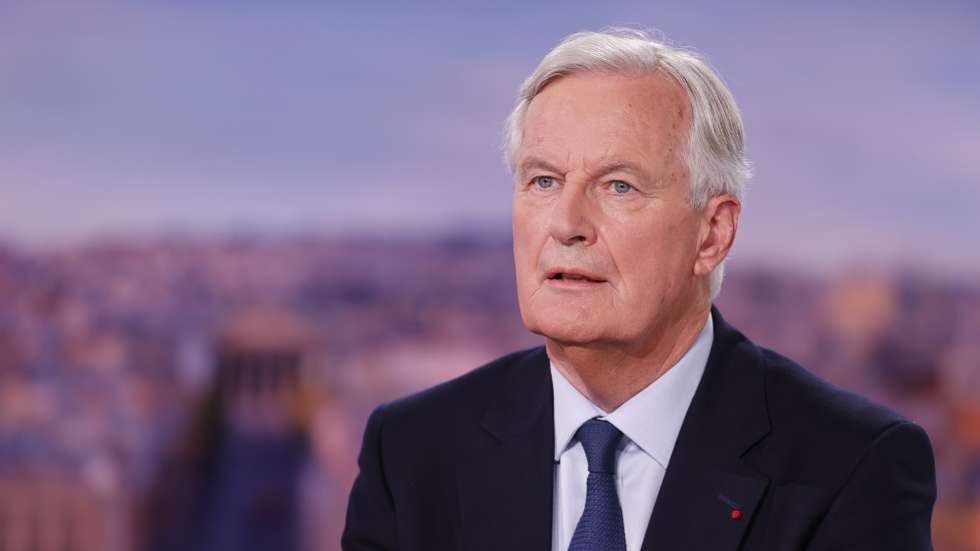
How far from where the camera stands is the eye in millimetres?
1792

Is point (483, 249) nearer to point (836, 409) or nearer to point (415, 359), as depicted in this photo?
point (415, 359)

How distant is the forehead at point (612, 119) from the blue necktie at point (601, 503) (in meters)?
0.45

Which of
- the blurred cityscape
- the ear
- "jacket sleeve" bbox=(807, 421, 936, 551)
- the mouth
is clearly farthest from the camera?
the blurred cityscape

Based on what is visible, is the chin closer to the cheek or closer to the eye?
the cheek

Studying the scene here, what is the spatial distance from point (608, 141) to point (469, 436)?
59cm

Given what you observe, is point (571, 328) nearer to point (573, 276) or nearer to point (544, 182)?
point (573, 276)

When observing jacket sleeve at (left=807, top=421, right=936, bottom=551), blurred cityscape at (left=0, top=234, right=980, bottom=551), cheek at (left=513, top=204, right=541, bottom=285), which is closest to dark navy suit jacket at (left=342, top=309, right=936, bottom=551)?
jacket sleeve at (left=807, top=421, right=936, bottom=551)

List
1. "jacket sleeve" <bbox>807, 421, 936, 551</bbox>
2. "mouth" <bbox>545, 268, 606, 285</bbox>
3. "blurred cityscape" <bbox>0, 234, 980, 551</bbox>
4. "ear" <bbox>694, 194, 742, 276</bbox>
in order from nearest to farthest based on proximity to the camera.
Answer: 1. "jacket sleeve" <bbox>807, 421, 936, 551</bbox>
2. "mouth" <bbox>545, 268, 606, 285</bbox>
3. "ear" <bbox>694, 194, 742, 276</bbox>
4. "blurred cityscape" <bbox>0, 234, 980, 551</bbox>

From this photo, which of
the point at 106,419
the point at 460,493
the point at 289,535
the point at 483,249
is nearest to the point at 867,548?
the point at 460,493

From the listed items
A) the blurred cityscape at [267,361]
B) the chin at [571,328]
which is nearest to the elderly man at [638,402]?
the chin at [571,328]

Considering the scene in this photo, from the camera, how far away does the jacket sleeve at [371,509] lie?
1.94 metres

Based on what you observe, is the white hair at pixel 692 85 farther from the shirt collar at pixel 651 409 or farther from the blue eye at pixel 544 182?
the shirt collar at pixel 651 409

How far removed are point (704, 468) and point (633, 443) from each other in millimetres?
137

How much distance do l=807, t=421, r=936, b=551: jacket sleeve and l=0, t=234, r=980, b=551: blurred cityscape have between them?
2269mm
